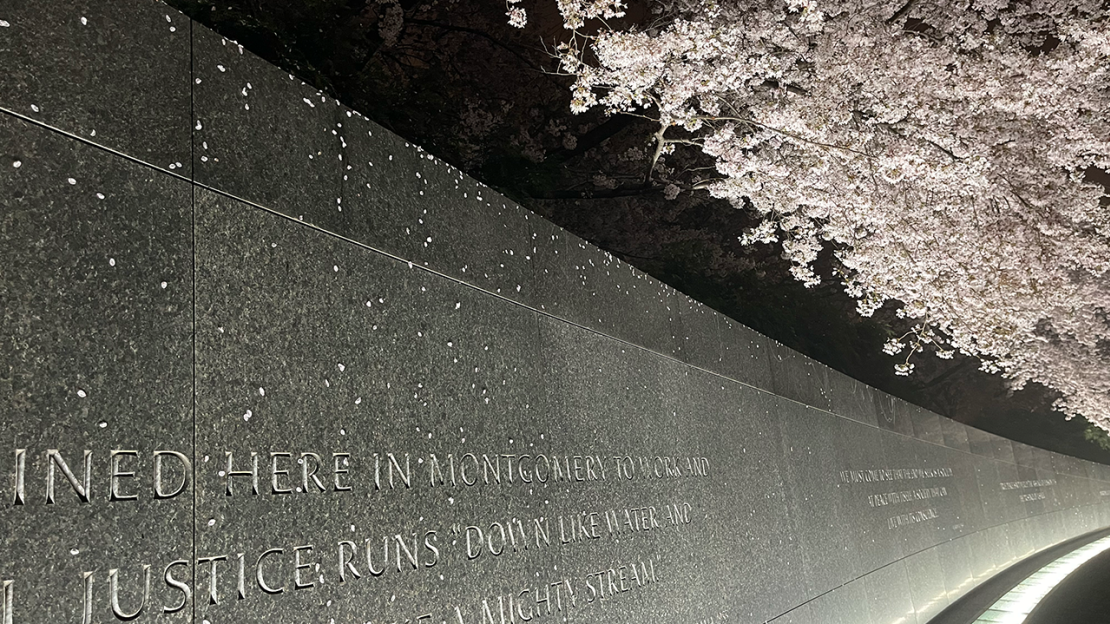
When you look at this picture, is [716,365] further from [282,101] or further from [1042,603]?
[1042,603]

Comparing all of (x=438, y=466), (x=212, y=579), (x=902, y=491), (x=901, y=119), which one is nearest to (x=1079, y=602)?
(x=902, y=491)

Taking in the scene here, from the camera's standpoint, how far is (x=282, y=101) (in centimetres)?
315

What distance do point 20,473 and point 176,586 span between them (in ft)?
1.79

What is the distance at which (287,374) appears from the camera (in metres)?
2.85

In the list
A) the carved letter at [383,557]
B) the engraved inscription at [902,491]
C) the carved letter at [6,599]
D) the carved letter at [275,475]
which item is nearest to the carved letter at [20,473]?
the carved letter at [6,599]

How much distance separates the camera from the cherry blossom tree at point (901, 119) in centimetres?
863

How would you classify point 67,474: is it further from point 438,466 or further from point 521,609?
point 521,609

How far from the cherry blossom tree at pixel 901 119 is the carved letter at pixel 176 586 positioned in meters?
6.16

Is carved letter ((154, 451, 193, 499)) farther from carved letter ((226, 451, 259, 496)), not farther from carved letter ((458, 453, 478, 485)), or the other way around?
carved letter ((458, 453, 478, 485))

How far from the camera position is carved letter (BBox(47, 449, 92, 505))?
6.81 feet

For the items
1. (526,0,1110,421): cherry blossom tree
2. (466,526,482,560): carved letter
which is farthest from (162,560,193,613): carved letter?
(526,0,1110,421): cherry blossom tree

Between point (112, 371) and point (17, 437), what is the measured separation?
11.9 inches

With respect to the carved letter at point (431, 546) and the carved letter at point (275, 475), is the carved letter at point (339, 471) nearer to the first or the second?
the carved letter at point (275, 475)

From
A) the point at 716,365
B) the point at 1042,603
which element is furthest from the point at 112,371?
the point at 1042,603
